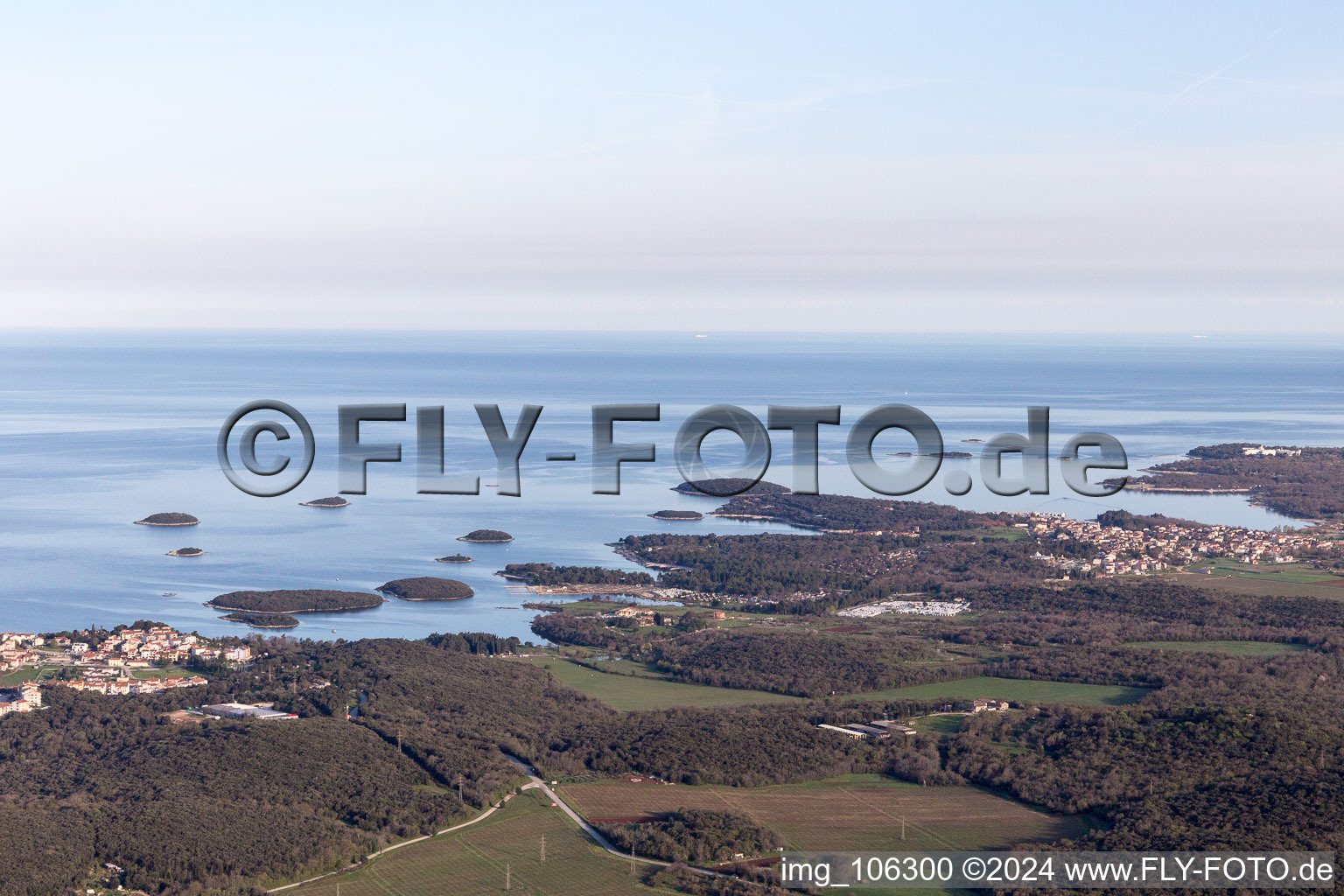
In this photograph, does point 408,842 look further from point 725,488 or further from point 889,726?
point 725,488

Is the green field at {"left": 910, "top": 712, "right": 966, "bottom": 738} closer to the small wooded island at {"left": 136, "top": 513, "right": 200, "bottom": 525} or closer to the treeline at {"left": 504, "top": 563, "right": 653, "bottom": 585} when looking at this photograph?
the treeline at {"left": 504, "top": 563, "right": 653, "bottom": 585}

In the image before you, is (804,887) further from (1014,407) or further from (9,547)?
(1014,407)

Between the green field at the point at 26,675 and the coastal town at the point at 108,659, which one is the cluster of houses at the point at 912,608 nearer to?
the coastal town at the point at 108,659

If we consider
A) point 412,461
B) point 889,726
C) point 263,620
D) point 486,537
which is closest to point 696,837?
point 889,726

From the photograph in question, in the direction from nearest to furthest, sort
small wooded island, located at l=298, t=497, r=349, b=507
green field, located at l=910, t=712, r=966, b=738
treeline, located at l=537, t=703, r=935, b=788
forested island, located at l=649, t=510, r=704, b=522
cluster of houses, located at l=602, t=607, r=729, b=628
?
treeline, located at l=537, t=703, r=935, b=788
green field, located at l=910, t=712, r=966, b=738
cluster of houses, located at l=602, t=607, r=729, b=628
forested island, located at l=649, t=510, r=704, b=522
small wooded island, located at l=298, t=497, r=349, b=507

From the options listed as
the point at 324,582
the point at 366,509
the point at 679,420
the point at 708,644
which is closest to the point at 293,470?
the point at 366,509

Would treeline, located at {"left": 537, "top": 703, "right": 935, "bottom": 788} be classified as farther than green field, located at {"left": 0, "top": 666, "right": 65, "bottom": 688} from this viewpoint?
No

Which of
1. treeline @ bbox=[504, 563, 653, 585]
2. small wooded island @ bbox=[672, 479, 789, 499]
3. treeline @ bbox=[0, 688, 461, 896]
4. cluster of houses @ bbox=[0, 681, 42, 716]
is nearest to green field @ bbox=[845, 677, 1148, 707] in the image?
treeline @ bbox=[0, 688, 461, 896]
